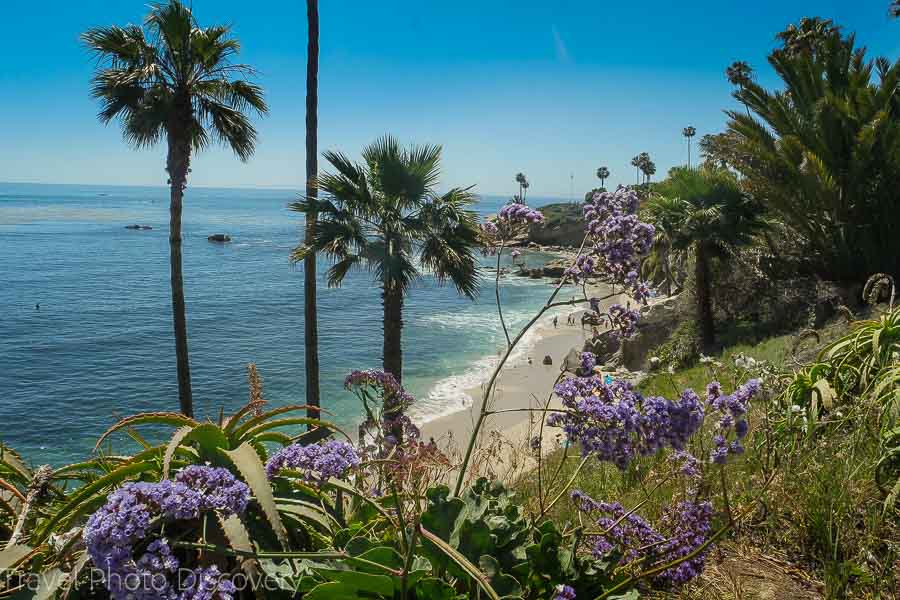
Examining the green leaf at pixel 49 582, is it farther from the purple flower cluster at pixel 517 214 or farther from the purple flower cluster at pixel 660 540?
the purple flower cluster at pixel 517 214

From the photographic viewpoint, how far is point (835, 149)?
46.4ft

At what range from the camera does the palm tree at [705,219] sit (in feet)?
59.4

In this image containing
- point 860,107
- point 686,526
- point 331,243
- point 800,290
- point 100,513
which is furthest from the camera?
point 800,290

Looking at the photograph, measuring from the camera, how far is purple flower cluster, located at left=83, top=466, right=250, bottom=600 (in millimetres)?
1229

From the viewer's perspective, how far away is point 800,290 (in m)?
17.5

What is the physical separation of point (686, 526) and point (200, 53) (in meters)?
13.9

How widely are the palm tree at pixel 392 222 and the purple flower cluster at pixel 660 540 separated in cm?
995

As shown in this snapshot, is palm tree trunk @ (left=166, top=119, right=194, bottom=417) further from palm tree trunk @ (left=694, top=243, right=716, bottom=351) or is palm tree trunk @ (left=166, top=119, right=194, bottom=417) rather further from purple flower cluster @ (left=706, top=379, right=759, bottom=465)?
palm tree trunk @ (left=694, top=243, right=716, bottom=351)

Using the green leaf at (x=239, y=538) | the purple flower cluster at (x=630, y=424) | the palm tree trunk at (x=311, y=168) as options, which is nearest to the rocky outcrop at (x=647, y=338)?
the palm tree trunk at (x=311, y=168)

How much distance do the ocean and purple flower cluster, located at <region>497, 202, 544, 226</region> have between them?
1030 centimetres

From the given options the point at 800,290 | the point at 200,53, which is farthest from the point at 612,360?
Result: the point at 200,53

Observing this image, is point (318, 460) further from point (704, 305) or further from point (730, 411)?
point (704, 305)

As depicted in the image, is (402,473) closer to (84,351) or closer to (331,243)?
(331,243)

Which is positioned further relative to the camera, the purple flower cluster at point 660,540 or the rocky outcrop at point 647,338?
the rocky outcrop at point 647,338
